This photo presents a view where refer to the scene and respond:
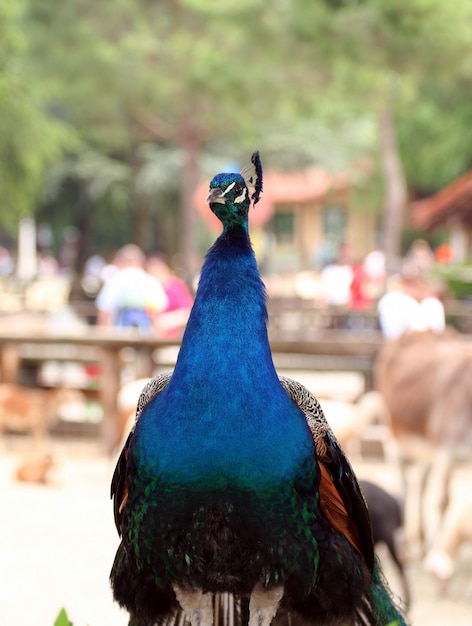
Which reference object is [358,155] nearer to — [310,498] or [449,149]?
[449,149]

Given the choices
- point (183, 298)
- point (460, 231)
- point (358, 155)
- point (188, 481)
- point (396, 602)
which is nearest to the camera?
point (188, 481)

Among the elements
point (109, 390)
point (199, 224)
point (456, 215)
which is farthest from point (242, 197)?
point (199, 224)

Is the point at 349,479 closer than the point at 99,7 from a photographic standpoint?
Yes

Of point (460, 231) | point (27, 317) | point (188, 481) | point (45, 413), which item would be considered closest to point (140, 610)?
point (188, 481)

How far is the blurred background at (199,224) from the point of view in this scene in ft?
21.9

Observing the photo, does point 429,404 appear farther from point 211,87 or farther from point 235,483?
point 211,87

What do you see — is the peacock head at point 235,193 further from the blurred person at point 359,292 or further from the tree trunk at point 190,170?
the tree trunk at point 190,170

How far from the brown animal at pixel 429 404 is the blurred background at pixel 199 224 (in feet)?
0.07

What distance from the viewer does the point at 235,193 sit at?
251 cm

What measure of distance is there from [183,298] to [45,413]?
2.14m

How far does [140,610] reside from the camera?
8.88 feet

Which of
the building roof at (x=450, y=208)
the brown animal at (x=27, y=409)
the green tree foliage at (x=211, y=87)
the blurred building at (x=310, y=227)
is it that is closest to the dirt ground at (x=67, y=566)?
the brown animal at (x=27, y=409)

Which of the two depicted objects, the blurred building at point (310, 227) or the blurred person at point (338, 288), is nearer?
the blurred person at point (338, 288)

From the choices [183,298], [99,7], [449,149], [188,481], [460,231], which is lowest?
[188,481]
